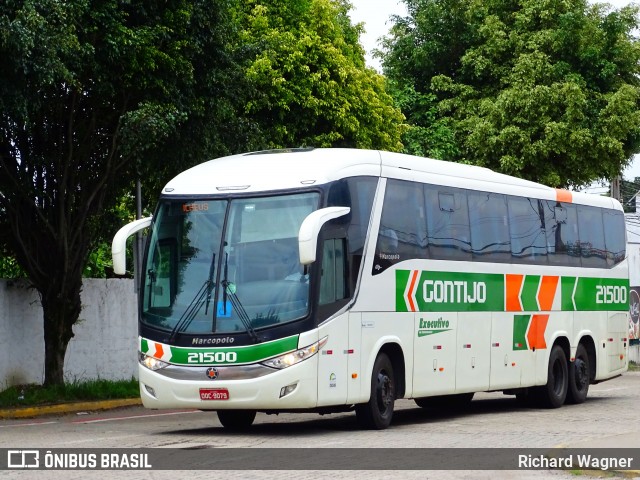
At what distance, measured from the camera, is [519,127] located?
1715 inches

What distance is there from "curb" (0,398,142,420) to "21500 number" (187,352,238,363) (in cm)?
604

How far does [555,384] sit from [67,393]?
8540 mm

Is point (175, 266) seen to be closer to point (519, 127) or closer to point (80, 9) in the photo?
point (80, 9)

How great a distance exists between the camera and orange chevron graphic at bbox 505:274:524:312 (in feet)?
65.9

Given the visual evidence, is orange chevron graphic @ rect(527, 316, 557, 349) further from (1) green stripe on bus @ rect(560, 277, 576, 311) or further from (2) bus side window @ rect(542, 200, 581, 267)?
(2) bus side window @ rect(542, 200, 581, 267)

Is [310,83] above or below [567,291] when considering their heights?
above

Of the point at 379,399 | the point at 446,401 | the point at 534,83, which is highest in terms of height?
the point at 534,83

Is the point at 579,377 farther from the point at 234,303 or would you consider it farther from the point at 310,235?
the point at 310,235

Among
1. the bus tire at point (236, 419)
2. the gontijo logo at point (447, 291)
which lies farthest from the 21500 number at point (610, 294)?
the bus tire at point (236, 419)

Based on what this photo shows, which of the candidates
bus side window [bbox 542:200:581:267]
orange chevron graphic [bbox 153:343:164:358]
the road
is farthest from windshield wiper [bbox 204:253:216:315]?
bus side window [bbox 542:200:581:267]

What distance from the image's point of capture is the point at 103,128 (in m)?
22.7

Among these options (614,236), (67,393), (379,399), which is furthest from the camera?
(614,236)

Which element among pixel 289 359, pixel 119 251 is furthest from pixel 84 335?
pixel 289 359

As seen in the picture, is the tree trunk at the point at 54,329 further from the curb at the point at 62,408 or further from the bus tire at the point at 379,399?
the bus tire at the point at 379,399
